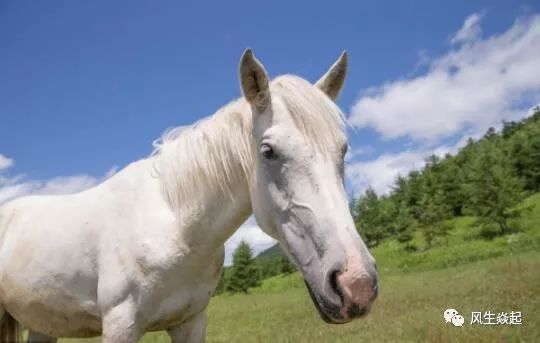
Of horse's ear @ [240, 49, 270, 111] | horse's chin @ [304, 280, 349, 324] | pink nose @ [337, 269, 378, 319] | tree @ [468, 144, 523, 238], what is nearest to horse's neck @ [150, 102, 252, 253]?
horse's ear @ [240, 49, 270, 111]

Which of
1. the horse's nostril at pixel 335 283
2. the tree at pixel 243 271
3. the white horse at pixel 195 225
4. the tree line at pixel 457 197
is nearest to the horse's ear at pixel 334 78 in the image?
the white horse at pixel 195 225

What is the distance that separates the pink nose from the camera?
1986 millimetres

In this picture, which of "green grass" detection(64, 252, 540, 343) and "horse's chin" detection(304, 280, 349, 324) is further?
"green grass" detection(64, 252, 540, 343)

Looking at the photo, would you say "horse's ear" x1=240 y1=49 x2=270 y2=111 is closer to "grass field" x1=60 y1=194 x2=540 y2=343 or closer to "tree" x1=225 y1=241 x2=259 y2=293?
"grass field" x1=60 y1=194 x2=540 y2=343

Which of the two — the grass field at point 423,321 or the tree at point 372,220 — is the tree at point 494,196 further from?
the grass field at point 423,321

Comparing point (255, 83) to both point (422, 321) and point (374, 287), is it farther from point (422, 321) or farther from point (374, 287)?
point (422, 321)

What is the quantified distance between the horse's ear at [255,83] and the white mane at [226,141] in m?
0.08

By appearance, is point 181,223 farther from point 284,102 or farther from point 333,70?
point 333,70

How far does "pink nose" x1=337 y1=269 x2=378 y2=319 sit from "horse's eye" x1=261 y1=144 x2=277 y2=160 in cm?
78

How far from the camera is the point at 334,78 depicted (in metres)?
A: 3.10

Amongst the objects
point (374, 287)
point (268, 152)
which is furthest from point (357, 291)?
point (268, 152)

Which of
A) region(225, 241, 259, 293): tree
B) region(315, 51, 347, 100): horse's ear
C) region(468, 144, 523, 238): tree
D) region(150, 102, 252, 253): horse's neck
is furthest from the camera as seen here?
region(225, 241, 259, 293): tree

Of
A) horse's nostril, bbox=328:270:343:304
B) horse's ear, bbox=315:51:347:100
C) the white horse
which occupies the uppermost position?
horse's ear, bbox=315:51:347:100

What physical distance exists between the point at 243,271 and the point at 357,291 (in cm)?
5252
